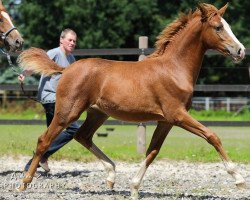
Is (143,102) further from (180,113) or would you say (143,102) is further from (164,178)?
(164,178)

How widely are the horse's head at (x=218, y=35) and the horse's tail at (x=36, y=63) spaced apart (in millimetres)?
1744

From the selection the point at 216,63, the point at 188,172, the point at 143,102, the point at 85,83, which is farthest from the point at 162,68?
the point at 216,63

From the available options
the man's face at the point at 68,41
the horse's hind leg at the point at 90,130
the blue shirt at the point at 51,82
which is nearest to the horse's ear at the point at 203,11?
the horse's hind leg at the point at 90,130

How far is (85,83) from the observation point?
6906 millimetres

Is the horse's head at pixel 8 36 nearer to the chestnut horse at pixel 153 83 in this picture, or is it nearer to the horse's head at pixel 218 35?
the chestnut horse at pixel 153 83

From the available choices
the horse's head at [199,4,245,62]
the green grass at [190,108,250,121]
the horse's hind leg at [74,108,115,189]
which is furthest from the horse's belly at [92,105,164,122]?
the green grass at [190,108,250,121]

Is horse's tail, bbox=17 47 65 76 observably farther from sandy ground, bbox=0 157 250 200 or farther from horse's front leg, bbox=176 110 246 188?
horse's front leg, bbox=176 110 246 188

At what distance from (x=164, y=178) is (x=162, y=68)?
202 centimetres

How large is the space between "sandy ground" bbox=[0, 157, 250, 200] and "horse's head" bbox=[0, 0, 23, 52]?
1.63m

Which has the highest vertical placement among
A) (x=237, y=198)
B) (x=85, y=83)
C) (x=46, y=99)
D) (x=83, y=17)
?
(x=85, y=83)

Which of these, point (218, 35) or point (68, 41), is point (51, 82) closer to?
point (68, 41)

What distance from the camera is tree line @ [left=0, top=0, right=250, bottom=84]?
94.1 ft

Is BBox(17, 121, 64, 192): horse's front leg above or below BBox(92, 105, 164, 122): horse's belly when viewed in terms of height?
below

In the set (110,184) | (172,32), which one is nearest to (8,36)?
(172,32)
